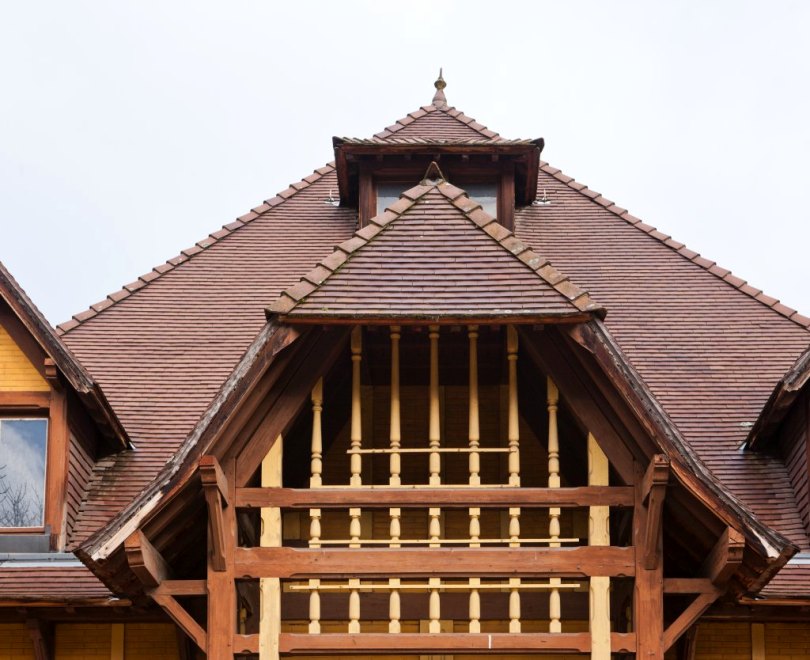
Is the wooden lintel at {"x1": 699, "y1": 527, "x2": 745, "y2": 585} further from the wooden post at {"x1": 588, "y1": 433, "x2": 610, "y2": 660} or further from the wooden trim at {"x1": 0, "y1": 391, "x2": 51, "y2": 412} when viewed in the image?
the wooden trim at {"x1": 0, "y1": 391, "x2": 51, "y2": 412}

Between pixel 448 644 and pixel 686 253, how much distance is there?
6.96 m

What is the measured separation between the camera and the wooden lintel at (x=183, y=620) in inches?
514

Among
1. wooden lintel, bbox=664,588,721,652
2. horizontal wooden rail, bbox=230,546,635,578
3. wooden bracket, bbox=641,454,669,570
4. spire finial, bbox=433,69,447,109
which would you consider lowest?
wooden lintel, bbox=664,588,721,652

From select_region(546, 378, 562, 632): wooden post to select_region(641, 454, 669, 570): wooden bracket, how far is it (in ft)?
2.52

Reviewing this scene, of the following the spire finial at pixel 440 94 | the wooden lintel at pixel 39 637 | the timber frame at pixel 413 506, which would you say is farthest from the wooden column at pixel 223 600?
the spire finial at pixel 440 94

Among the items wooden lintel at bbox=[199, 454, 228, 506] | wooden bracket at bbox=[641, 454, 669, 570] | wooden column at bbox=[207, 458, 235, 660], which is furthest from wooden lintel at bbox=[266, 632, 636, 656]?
wooden lintel at bbox=[199, 454, 228, 506]

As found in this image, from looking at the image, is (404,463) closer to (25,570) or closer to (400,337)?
(400,337)

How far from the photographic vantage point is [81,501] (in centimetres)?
1505

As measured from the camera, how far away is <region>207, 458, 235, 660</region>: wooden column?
1301 centimetres

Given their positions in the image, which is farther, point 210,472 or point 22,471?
point 22,471

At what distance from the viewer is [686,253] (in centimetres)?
1820

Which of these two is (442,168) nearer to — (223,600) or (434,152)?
(434,152)

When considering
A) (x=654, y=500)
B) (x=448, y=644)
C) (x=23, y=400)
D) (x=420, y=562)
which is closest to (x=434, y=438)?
(x=420, y=562)

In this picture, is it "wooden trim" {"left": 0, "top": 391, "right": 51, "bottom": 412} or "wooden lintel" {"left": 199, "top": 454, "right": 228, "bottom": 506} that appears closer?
"wooden lintel" {"left": 199, "top": 454, "right": 228, "bottom": 506}
